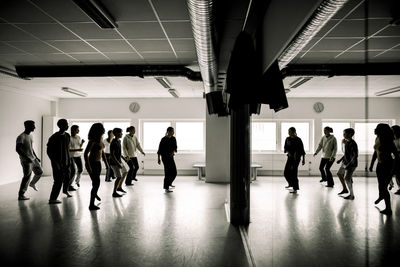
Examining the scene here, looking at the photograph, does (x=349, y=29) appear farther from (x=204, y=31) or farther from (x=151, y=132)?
(x=151, y=132)

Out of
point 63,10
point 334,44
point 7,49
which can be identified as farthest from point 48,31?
point 334,44

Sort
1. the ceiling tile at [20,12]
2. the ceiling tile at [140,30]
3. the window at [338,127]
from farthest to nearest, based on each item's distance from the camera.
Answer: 1. the ceiling tile at [140,30]
2. the ceiling tile at [20,12]
3. the window at [338,127]

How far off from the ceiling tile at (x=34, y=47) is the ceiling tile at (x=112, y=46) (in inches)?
34.8

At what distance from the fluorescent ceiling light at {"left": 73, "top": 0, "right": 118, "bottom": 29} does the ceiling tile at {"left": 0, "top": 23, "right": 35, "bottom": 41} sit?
1.37 meters

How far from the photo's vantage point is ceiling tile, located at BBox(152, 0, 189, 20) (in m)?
3.40

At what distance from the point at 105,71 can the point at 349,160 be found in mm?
5840

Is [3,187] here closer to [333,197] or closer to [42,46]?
[42,46]

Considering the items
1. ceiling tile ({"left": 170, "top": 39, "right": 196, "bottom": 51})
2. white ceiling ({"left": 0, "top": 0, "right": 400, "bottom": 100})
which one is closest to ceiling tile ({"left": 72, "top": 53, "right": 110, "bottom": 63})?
white ceiling ({"left": 0, "top": 0, "right": 400, "bottom": 100})

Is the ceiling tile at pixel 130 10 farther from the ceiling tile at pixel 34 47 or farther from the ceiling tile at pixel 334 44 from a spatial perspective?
the ceiling tile at pixel 334 44

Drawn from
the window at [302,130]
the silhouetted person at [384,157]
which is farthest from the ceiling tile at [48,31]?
the silhouetted person at [384,157]

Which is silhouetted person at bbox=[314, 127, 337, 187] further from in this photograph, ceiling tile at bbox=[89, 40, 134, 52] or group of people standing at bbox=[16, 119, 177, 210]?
group of people standing at bbox=[16, 119, 177, 210]

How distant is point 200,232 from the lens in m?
4.00

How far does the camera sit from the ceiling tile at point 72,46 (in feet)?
15.7

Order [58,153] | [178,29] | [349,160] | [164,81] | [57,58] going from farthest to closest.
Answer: [164,81]
[57,58]
[58,153]
[178,29]
[349,160]
